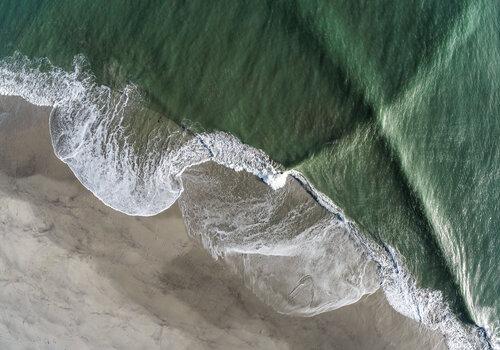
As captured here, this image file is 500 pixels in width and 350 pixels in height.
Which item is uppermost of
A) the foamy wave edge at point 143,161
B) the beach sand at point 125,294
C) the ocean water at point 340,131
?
the ocean water at point 340,131

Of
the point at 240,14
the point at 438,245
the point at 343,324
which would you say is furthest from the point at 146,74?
the point at 438,245

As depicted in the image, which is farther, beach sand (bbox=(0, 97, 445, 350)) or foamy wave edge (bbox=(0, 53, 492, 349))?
foamy wave edge (bbox=(0, 53, 492, 349))

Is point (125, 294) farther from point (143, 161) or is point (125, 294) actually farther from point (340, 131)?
point (340, 131)

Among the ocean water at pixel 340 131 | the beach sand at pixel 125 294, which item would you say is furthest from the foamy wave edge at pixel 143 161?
the beach sand at pixel 125 294

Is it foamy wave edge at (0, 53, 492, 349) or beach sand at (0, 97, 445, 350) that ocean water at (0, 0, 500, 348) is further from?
beach sand at (0, 97, 445, 350)

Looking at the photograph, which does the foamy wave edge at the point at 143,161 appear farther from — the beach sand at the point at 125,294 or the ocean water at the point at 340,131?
the beach sand at the point at 125,294

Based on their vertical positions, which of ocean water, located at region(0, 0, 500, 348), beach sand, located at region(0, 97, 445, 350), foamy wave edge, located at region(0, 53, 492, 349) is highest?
ocean water, located at region(0, 0, 500, 348)

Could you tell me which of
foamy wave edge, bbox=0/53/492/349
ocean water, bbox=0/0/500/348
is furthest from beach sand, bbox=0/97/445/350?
ocean water, bbox=0/0/500/348

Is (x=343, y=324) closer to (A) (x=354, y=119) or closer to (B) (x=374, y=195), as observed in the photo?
(B) (x=374, y=195)
